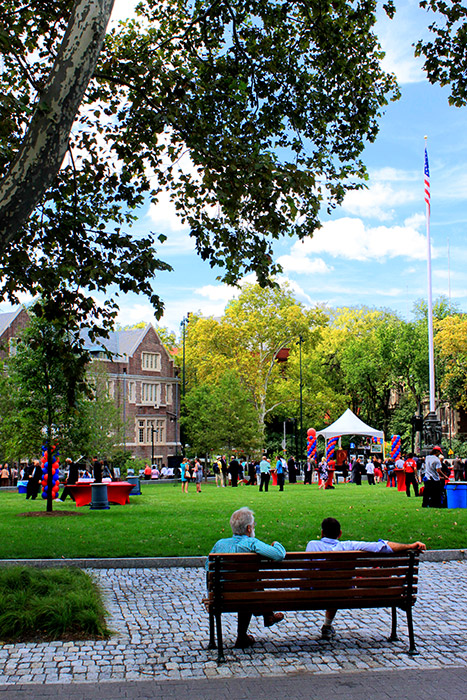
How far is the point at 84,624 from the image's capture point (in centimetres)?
743

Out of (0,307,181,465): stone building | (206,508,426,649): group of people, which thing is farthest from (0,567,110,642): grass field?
(0,307,181,465): stone building

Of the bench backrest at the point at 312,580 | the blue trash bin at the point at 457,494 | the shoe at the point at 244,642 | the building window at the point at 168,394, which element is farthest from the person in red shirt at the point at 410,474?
the building window at the point at 168,394

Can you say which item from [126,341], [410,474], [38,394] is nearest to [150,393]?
[126,341]

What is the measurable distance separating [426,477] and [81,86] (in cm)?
1514

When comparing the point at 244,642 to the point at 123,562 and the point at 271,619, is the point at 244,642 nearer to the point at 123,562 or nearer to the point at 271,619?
the point at 271,619

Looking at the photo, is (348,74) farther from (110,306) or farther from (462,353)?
(462,353)

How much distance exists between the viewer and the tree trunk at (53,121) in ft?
24.3

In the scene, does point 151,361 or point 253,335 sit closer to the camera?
point 253,335

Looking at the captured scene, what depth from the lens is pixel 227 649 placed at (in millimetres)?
6969

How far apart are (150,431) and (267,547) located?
6541 cm

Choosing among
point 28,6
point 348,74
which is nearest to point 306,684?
point 348,74

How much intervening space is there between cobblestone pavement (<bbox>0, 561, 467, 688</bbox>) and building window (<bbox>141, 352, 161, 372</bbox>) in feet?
209

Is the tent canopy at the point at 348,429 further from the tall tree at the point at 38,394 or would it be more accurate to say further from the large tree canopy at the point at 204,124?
the large tree canopy at the point at 204,124

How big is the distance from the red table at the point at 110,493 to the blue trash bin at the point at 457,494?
11.1 meters
